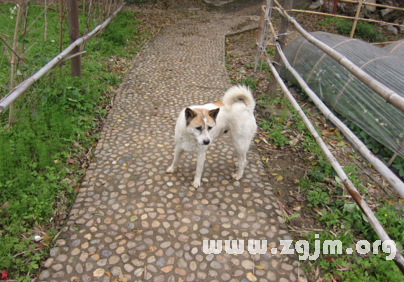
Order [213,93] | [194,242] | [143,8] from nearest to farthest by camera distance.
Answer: [194,242] → [213,93] → [143,8]

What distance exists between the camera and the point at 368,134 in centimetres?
543

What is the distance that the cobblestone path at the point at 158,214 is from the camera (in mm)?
2770

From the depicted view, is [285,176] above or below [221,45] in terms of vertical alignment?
below

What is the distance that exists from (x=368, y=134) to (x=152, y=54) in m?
6.39

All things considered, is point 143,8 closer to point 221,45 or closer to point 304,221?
point 221,45

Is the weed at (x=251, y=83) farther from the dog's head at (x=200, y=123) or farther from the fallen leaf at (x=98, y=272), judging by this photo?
the fallen leaf at (x=98, y=272)

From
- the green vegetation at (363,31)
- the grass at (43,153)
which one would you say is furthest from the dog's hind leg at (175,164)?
the green vegetation at (363,31)

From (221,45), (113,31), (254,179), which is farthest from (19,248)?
(221,45)

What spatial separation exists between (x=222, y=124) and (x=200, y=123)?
0.61 m

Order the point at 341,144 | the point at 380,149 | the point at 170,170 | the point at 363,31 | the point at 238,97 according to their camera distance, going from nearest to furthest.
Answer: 1. the point at 238,97
2. the point at 170,170
3. the point at 341,144
4. the point at 380,149
5. the point at 363,31

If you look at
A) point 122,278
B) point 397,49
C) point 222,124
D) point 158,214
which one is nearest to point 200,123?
point 222,124

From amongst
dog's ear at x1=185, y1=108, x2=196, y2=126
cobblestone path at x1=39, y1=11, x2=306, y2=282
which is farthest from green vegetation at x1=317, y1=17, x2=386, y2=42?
dog's ear at x1=185, y1=108, x2=196, y2=126

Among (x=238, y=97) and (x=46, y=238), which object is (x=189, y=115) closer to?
(x=238, y=97)

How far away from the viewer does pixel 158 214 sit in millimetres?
3361
